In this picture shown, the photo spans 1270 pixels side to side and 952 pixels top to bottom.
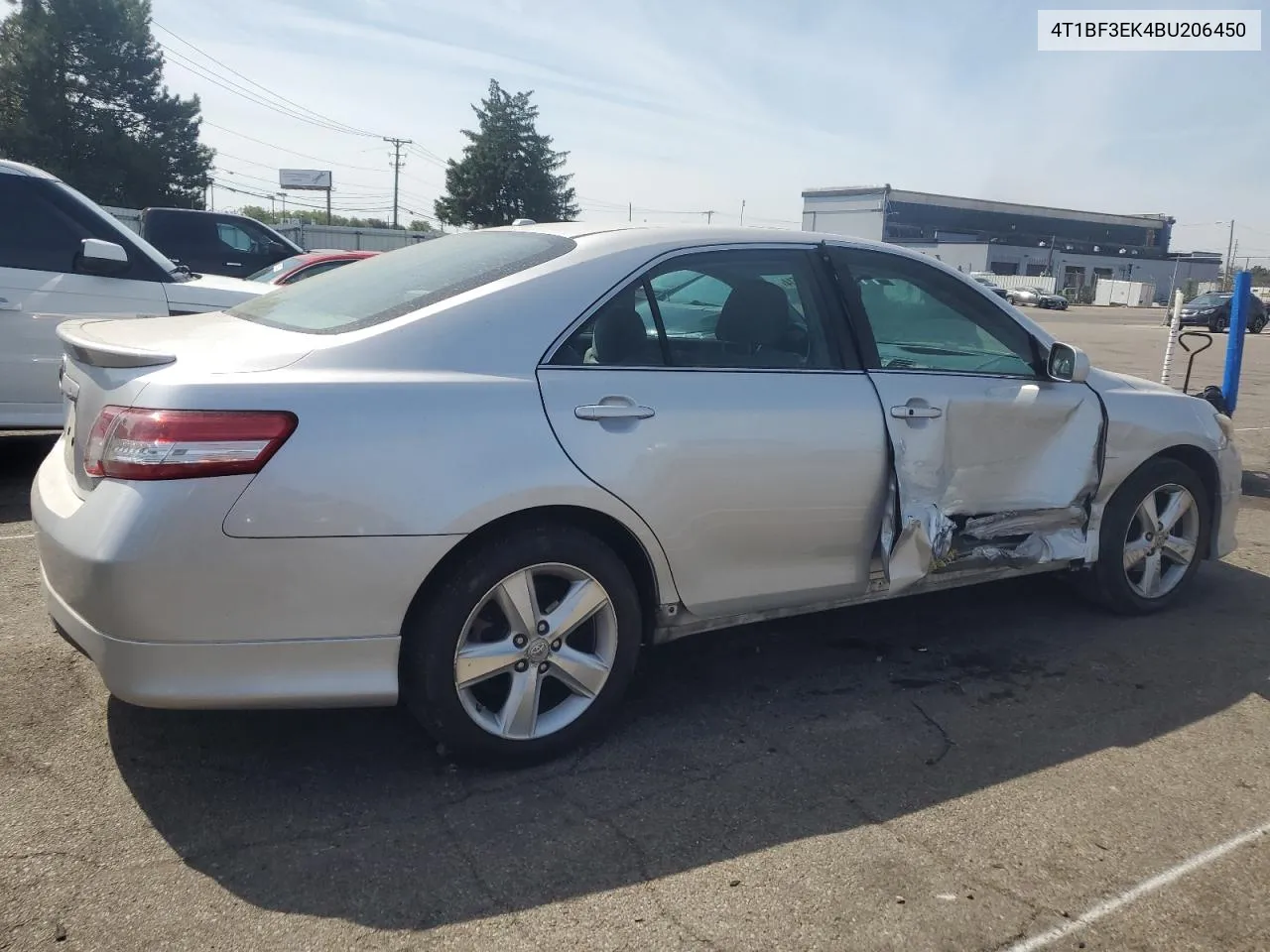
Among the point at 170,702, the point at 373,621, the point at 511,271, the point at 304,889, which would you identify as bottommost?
the point at 304,889

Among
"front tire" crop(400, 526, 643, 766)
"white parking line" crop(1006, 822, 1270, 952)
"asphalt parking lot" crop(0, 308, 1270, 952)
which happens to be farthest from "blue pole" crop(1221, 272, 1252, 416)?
"front tire" crop(400, 526, 643, 766)

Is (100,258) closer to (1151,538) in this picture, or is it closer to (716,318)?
(716,318)

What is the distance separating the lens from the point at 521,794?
9.82ft


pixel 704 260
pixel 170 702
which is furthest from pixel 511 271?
pixel 170 702

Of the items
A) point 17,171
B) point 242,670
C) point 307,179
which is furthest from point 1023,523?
point 307,179

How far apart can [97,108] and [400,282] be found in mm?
50380

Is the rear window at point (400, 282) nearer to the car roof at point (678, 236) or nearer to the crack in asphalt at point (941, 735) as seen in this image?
the car roof at point (678, 236)

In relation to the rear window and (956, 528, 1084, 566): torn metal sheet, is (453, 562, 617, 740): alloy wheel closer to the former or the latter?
the rear window

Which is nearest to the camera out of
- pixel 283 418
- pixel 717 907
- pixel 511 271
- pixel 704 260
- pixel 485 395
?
pixel 717 907

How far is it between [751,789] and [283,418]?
5.57 feet

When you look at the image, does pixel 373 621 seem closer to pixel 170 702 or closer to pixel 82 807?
pixel 170 702

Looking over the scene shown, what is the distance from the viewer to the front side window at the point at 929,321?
387 cm

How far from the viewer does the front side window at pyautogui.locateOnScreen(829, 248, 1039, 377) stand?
12.7 ft

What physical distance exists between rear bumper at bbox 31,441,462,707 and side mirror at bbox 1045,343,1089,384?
105 inches
